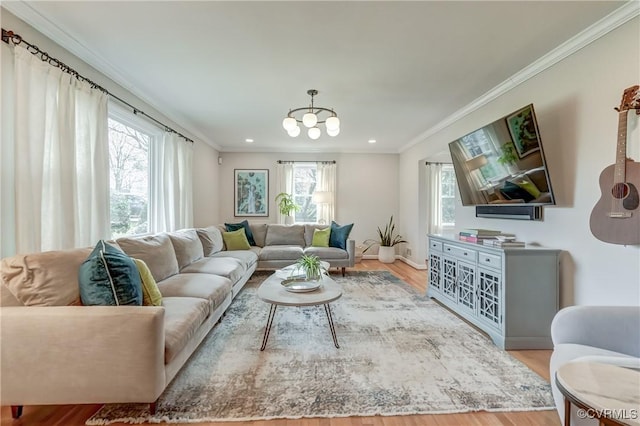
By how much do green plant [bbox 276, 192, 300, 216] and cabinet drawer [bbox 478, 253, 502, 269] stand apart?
13.1ft

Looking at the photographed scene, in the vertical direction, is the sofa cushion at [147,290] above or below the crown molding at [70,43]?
below

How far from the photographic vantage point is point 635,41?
1.90 m

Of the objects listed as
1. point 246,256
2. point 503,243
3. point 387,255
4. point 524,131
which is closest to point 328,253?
point 246,256

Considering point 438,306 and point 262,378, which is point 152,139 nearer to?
point 262,378

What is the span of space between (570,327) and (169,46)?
10.8 ft

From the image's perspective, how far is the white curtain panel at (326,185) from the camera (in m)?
6.33

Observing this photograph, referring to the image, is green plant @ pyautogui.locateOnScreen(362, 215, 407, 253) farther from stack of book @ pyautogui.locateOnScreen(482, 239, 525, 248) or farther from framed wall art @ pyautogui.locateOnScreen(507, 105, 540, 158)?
framed wall art @ pyautogui.locateOnScreen(507, 105, 540, 158)

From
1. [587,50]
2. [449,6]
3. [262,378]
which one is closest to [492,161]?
[587,50]

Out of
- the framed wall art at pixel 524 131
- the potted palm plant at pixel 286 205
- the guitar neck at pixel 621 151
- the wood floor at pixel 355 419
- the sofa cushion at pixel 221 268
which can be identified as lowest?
the wood floor at pixel 355 419

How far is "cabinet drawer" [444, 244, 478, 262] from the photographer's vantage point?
2.87 meters

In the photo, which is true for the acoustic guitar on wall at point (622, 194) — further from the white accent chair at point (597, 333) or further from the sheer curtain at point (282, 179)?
the sheer curtain at point (282, 179)

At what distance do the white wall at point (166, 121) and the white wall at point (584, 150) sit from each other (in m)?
4.00

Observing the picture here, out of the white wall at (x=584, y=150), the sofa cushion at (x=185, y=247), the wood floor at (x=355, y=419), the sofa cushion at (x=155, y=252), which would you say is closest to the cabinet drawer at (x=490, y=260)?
the white wall at (x=584, y=150)

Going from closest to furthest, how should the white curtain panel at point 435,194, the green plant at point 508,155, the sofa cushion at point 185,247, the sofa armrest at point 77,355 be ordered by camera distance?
1. the sofa armrest at point 77,355
2. the green plant at point 508,155
3. the sofa cushion at point 185,247
4. the white curtain panel at point 435,194
